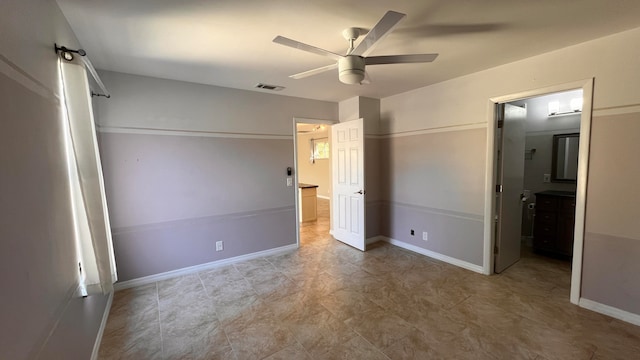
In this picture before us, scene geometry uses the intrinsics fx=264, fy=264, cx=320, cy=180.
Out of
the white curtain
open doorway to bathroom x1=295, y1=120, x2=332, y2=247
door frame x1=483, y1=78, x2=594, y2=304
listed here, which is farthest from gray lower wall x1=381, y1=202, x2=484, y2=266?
the white curtain

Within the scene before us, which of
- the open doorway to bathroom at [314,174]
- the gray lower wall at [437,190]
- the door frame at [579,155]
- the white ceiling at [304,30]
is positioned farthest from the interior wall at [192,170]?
the door frame at [579,155]

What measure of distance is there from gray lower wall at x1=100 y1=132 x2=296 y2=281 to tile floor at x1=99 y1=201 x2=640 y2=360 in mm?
380

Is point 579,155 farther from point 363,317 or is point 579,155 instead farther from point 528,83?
point 363,317

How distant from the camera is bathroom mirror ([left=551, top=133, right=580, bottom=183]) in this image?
378cm

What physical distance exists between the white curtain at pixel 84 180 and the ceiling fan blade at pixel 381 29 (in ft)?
6.38

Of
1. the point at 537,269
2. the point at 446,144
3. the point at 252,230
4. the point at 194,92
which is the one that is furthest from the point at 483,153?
the point at 194,92

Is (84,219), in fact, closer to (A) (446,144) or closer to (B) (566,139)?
(A) (446,144)

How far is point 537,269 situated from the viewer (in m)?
3.37

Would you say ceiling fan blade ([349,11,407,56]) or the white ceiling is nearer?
ceiling fan blade ([349,11,407,56])

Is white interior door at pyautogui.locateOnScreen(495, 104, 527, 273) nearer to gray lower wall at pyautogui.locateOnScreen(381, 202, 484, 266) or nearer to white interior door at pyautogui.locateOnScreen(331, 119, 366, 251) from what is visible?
gray lower wall at pyautogui.locateOnScreen(381, 202, 484, 266)

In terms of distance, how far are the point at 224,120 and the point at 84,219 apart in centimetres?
208

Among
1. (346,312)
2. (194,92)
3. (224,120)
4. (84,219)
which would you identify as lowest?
(346,312)

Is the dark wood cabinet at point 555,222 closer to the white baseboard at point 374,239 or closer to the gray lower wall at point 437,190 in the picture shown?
the gray lower wall at point 437,190

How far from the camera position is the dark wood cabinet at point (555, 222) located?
3518mm
